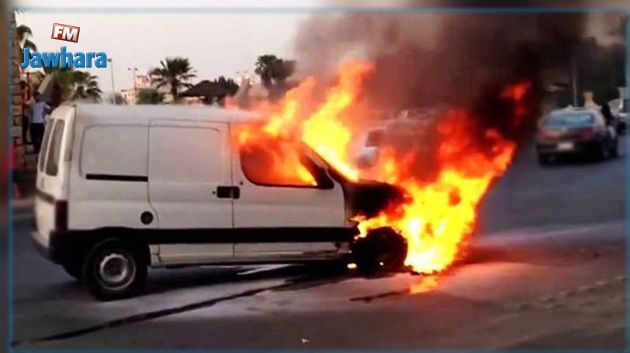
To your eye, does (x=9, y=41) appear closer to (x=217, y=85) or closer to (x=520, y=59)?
(x=217, y=85)

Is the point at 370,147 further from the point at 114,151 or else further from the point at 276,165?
the point at 114,151

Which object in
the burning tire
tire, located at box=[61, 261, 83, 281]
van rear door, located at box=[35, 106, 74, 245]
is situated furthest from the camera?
the burning tire

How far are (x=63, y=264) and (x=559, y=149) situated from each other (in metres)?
3.03

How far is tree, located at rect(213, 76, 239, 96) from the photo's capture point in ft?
18.2

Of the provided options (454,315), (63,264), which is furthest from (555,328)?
(63,264)

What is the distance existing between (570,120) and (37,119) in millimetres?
3157

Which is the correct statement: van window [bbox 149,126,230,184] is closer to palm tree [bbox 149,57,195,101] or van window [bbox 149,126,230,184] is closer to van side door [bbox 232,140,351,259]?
van side door [bbox 232,140,351,259]

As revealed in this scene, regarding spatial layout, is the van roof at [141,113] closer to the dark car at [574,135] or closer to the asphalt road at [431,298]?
the asphalt road at [431,298]

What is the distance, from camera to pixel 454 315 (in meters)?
5.77

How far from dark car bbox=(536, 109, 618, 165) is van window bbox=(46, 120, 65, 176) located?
282 centimetres

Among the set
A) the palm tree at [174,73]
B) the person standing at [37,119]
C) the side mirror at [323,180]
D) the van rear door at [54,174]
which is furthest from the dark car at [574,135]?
the person standing at [37,119]

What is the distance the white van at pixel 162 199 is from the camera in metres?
5.51

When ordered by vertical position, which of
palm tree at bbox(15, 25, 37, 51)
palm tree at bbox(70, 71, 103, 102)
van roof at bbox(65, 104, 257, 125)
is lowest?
van roof at bbox(65, 104, 257, 125)

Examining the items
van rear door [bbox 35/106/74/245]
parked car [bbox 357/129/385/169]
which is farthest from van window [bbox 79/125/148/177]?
parked car [bbox 357/129/385/169]
